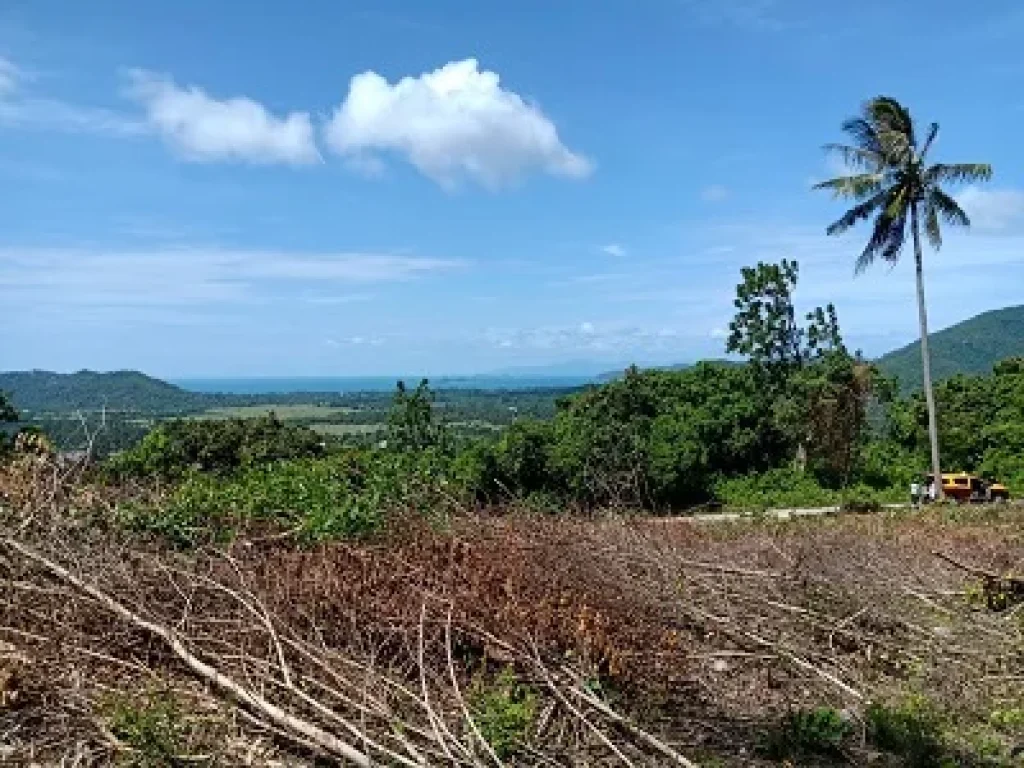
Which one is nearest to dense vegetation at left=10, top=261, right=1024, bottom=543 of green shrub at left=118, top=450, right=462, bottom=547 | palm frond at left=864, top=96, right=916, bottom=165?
palm frond at left=864, top=96, right=916, bottom=165

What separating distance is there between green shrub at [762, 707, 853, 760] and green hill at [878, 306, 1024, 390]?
364ft

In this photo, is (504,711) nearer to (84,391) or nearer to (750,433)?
(750,433)

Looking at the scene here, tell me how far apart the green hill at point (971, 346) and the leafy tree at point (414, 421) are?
84841 millimetres

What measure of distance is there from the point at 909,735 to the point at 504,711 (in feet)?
7.55

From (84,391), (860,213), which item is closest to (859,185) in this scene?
(860,213)

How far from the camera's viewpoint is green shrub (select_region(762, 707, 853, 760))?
5.56 m

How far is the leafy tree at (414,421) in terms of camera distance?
120ft

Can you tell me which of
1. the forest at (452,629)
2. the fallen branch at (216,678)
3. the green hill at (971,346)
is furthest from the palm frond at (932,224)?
the green hill at (971,346)

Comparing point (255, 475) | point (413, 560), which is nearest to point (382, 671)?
point (413, 560)

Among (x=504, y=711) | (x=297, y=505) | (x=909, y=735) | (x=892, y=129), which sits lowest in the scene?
(x=909, y=735)

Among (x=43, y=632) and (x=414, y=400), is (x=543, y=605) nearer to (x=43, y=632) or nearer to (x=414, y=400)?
(x=43, y=632)

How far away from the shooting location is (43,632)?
6.21 meters

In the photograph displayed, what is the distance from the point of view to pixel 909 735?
566cm

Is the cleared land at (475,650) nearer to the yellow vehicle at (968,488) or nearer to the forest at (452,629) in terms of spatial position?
the forest at (452,629)
